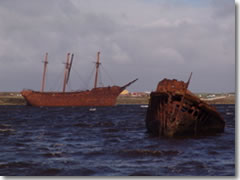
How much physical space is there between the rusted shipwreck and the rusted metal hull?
64084 millimetres

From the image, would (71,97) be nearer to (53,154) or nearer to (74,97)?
(74,97)

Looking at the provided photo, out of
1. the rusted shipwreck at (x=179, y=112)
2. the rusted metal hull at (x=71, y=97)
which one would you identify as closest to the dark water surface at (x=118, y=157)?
the rusted shipwreck at (x=179, y=112)

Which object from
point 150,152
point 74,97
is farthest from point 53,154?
point 74,97

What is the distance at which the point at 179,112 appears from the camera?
18.8 meters

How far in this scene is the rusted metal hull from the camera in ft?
274

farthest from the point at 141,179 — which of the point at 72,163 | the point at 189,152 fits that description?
the point at 189,152

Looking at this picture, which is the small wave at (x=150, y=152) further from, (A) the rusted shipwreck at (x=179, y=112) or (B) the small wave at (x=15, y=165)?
(A) the rusted shipwreck at (x=179, y=112)

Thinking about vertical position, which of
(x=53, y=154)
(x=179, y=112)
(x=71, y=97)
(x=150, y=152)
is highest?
(x=71, y=97)

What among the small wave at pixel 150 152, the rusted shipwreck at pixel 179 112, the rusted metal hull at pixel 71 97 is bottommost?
the small wave at pixel 150 152

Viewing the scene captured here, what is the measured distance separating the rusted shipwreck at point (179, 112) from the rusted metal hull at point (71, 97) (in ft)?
210

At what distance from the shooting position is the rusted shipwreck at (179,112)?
18.9m

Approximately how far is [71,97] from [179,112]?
66.2 metres

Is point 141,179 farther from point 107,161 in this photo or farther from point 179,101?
point 179,101

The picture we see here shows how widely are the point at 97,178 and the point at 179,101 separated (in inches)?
422
